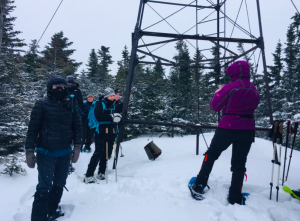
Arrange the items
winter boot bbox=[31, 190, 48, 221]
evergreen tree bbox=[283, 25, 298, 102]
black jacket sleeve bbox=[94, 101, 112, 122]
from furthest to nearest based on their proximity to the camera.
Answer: evergreen tree bbox=[283, 25, 298, 102]
black jacket sleeve bbox=[94, 101, 112, 122]
winter boot bbox=[31, 190, 48, 221]

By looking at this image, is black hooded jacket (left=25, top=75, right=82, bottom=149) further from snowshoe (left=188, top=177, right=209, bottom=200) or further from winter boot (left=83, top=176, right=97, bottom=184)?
snowshoe (left=188, top=177, right=209, bottom=200)

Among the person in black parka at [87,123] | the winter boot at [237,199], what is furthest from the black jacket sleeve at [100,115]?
the winter boot at [237,199]

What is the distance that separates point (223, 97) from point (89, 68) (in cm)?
3405

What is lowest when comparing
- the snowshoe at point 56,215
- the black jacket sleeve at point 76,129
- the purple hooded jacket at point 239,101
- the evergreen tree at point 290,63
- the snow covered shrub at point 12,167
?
the snowshoe at point 56,215

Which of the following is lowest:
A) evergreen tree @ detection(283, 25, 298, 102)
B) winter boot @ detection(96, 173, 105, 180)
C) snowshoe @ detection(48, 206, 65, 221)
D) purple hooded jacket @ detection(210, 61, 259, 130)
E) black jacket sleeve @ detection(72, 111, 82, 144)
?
winter boot @ detection(96, 173, 105, 180)

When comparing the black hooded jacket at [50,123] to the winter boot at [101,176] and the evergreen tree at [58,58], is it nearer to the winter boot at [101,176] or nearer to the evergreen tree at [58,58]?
the winter boot at [101,176]

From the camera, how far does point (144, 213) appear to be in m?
2.68

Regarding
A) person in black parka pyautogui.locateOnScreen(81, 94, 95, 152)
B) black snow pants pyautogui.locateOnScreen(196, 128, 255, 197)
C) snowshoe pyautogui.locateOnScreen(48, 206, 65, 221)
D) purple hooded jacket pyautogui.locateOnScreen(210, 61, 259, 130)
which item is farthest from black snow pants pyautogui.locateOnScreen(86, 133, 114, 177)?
person in black parka pyautogui.locateOnScreen(81, 94, 95, 152)

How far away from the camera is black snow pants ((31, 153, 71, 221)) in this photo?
94.3 inches

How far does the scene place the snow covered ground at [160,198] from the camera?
104 inches

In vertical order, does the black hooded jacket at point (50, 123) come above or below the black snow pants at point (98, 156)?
above

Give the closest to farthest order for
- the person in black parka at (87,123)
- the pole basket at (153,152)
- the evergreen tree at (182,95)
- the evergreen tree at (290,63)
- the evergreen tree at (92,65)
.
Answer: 1. the pole basket at (153,152)
2. the person in black parka at (87,123)
3. the evergreen tree at (182,95)
4. the evergreen tree at (290,63)
5. the evergreen tree at (92,65)

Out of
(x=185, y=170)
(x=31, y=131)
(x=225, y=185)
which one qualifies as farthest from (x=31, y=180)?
(x=225, y=185)

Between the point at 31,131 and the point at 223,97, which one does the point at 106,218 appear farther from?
the point at 223,97
